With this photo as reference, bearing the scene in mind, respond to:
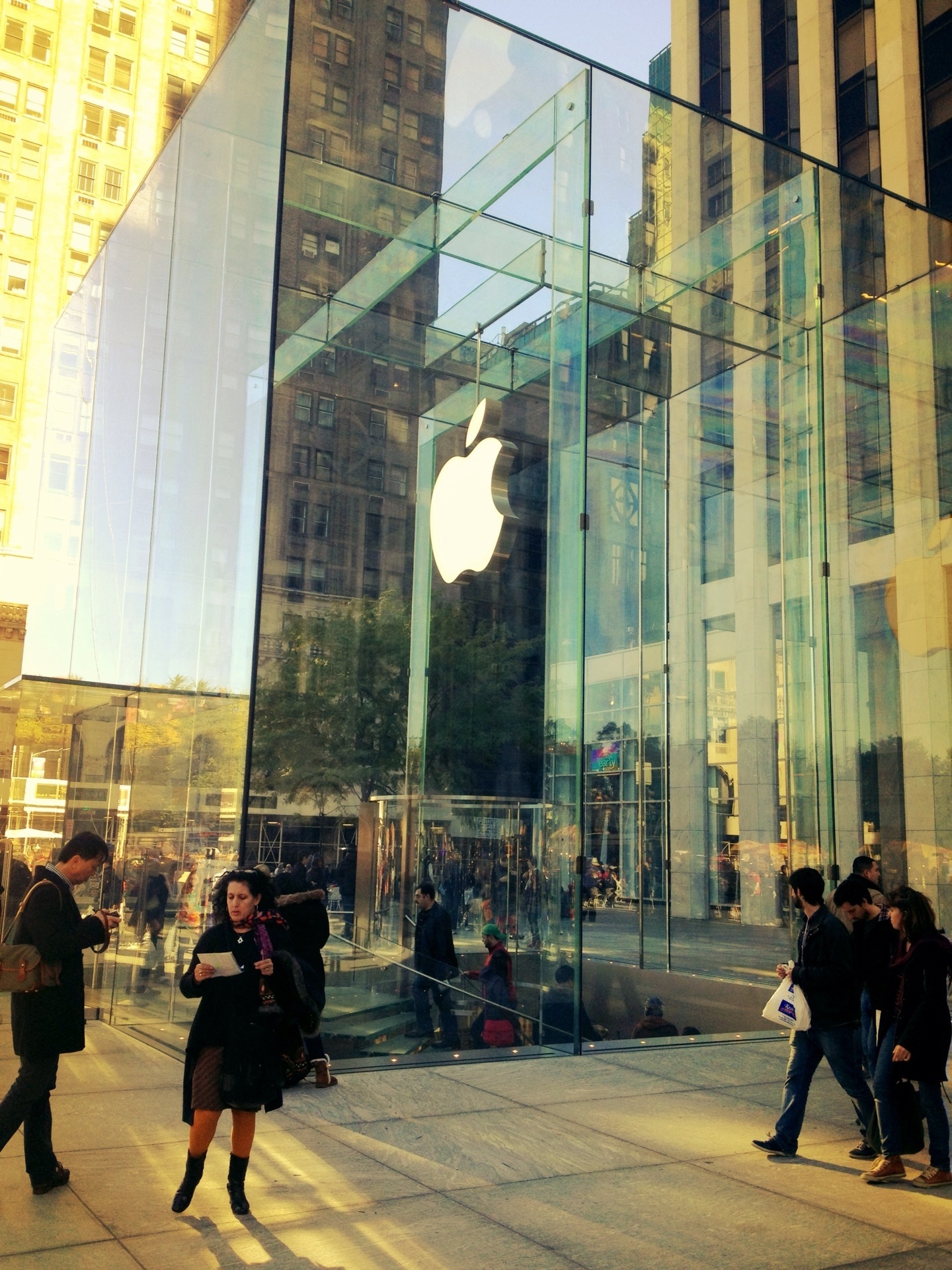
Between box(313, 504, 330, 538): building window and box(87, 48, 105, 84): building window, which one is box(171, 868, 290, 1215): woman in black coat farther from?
box(87, 48, 105, 84): building window

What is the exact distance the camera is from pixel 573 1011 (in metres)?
9.05

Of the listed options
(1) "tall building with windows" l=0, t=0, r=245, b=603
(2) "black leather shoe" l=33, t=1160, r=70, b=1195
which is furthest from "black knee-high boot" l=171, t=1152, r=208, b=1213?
(1) "tall building with windows" l=0, t=0, r=245, b=603

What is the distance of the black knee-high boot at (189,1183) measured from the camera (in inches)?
186

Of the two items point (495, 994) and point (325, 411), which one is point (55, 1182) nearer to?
point (495, 994)

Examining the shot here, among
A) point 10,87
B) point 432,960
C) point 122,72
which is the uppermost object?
point 122,72

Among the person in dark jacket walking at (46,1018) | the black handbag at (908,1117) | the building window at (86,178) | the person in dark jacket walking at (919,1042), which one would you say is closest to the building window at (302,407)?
the person in dark jacket walking at (46,1018)

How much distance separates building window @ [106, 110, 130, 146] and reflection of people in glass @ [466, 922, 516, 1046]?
7149cm

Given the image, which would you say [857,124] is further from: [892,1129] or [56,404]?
[892,1129]

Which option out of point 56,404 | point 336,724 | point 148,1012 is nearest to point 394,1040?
point 148,1012

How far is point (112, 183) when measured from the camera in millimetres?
69000

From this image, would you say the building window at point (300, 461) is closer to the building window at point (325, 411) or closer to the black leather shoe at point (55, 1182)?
the building window at point (325, 411)

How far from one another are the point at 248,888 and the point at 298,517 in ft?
25.7

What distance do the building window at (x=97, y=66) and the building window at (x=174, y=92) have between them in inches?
156

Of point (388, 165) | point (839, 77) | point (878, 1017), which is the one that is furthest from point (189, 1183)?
point (839, 77)
